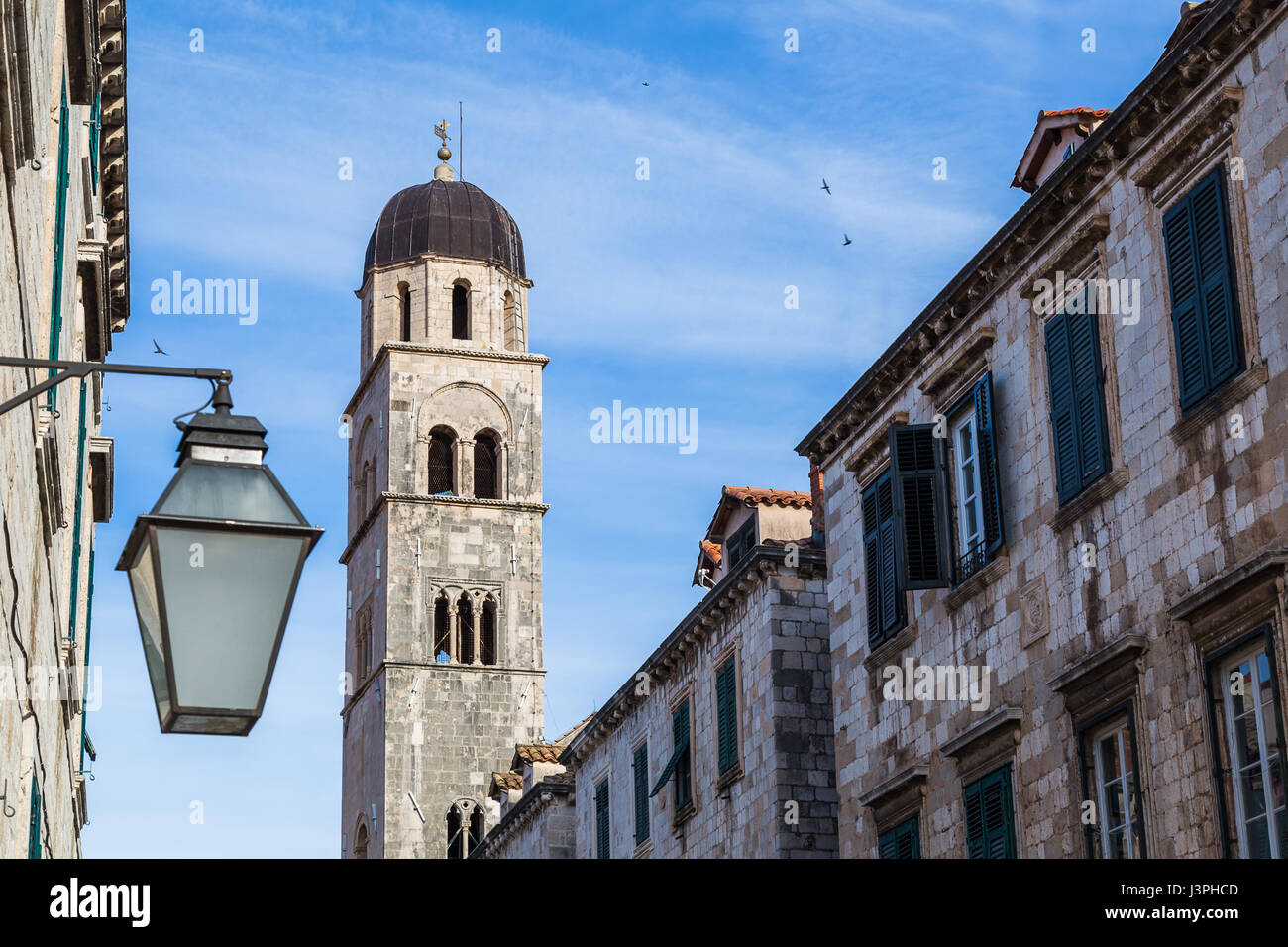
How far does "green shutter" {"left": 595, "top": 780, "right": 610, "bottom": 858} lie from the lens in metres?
31.8

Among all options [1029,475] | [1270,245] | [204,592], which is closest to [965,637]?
[1029,475]

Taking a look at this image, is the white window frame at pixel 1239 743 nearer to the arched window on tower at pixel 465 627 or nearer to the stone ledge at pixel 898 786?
the stone ledge at pixel 898 786

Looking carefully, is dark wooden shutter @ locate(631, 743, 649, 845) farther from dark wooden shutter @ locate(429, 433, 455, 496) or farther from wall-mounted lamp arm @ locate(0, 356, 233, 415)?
dark wooden shutter @ locate(429, 433, 455, 496)

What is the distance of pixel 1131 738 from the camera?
15273 mm

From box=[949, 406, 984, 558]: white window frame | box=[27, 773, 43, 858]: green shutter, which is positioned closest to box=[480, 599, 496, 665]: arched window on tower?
box=[949, 406, 984, 558]: white window frame

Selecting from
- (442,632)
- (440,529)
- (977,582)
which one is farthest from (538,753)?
(977,582)

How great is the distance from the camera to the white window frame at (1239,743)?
13.3 metres

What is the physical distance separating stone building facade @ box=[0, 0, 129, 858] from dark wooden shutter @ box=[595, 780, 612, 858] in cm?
1351

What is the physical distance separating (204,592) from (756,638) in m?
20.1

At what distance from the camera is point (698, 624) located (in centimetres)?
2684

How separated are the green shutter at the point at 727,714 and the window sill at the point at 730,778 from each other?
6cm
